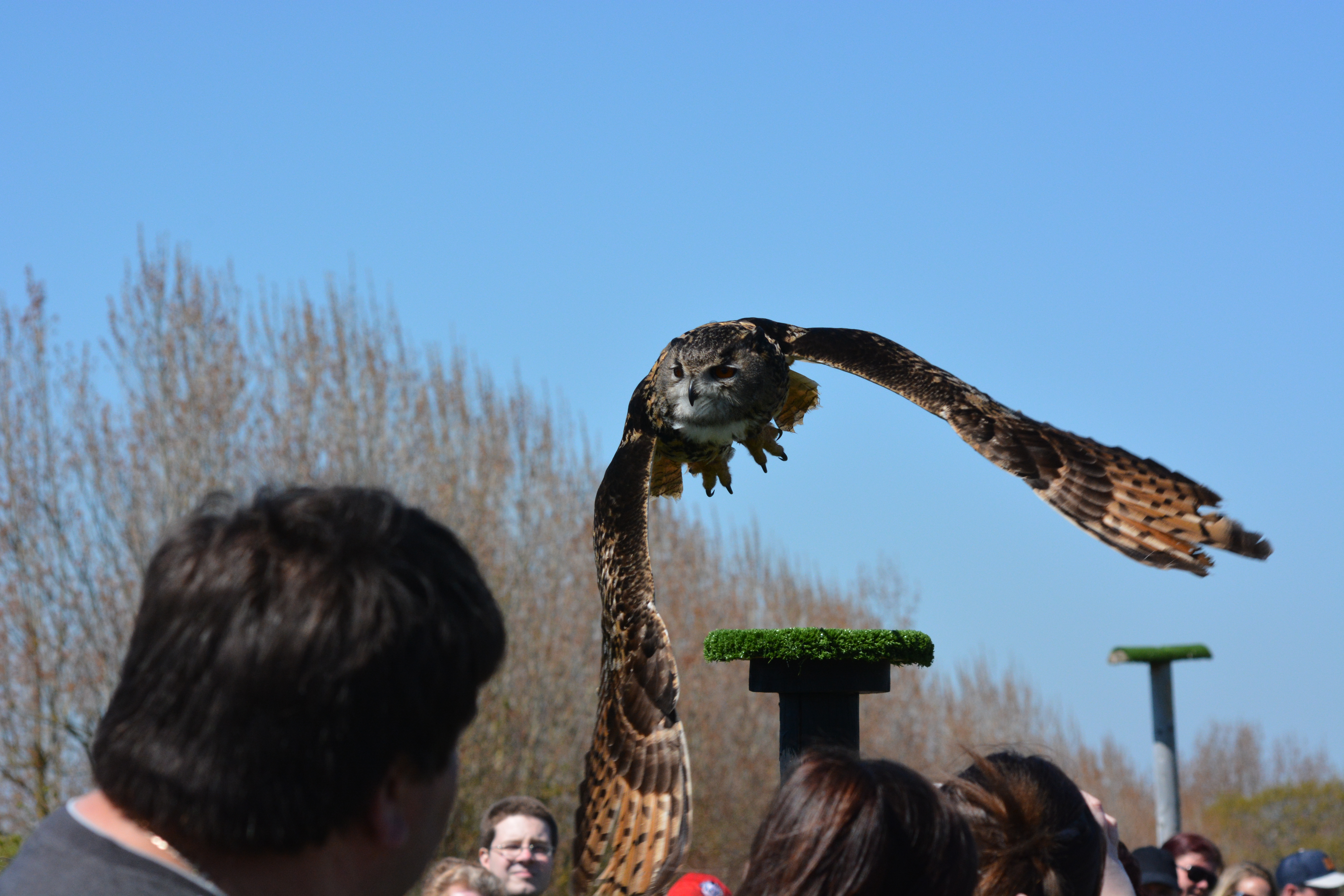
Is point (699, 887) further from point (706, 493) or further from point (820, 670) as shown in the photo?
point (706, 493)

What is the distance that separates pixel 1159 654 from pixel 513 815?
7819 mm

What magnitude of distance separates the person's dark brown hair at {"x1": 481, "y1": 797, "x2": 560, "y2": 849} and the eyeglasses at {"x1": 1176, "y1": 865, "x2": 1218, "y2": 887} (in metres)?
2.91

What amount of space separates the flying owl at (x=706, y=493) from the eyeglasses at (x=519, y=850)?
1.02 meters

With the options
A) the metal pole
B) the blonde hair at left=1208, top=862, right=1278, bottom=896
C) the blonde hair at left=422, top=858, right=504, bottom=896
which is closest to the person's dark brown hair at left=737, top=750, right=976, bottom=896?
the blonde hair at left=422, top=858, right=504, bottom=896

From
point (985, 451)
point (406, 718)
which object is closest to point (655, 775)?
point (985, 451)

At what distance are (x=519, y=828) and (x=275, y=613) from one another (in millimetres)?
3659

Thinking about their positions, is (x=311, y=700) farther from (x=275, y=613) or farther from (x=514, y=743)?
(x=514, y=743)

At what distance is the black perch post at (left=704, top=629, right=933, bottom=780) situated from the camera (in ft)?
10.1

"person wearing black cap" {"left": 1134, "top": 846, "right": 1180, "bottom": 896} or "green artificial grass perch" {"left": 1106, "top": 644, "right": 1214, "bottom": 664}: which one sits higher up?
"green artificial grass perch" {"left": 1106, "top": 644, "right": 1214, "bottom": 664}

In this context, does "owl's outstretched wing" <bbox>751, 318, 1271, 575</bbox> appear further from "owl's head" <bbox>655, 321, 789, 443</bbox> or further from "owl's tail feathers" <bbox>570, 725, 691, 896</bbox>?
"owl's tail feathers" <bbox>570, 725, 691, 896</bbox>

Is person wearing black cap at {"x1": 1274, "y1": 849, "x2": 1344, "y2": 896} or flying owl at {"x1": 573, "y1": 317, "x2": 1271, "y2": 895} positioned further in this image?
person wearing black cap at {"x1": 1274, "y1": 849, "x2": 1344, "y2": 896}

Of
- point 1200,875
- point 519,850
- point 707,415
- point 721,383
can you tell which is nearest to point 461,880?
point 519,850

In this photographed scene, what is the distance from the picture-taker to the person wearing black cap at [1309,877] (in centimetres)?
565

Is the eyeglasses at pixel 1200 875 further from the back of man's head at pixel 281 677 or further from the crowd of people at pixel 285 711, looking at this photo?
the back of man's head at pixel 281 677
